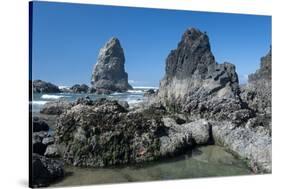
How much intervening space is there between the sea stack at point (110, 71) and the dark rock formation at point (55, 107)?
416 millimetres

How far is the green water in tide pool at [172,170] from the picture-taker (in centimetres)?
654

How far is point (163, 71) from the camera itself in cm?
714

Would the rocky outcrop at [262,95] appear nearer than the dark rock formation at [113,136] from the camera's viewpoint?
No

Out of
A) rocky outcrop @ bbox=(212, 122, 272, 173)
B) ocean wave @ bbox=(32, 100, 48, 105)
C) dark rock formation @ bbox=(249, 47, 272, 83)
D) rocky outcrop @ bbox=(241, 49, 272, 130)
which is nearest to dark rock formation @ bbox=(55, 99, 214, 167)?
ocean wave @ bbox=(32, 100, 48, 105)

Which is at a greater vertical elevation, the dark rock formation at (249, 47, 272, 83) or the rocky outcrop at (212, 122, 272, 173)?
→ the dark rock formation at (249, 47, 272, 83)

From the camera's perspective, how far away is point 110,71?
695cm

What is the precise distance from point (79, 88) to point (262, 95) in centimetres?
289

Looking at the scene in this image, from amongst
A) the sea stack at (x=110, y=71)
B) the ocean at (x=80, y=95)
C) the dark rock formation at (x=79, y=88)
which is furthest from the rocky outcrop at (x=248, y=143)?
the dark rock formation at (x=79, y=88)

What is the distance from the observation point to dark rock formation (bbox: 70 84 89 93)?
6.63m

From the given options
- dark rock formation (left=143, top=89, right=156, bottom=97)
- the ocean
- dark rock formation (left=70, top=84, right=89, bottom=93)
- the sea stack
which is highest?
the sea stack

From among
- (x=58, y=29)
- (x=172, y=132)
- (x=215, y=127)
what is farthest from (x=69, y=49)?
(x=215, y=127)

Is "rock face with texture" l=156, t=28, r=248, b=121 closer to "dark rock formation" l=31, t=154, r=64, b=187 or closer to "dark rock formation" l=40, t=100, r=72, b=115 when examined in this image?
"dark rock formation" l=40, t=100, r=72, b=115

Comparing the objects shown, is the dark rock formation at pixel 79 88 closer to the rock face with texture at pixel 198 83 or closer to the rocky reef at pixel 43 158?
the rocky reef at pixel 43 158

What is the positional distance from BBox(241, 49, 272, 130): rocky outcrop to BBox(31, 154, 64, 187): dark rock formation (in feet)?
10.0
